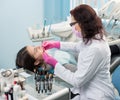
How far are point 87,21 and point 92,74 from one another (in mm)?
353

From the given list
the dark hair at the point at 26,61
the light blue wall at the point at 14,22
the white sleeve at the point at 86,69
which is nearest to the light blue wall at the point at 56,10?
the light blue wall at the point at 14,22

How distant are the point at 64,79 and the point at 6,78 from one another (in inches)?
15.4

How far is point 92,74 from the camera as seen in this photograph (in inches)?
53.7

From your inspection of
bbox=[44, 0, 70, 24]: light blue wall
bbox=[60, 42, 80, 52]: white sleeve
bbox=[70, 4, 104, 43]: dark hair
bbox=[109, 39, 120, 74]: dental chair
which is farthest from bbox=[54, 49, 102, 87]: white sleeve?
bbox=[44, 0, 70, 24]: light blue wall

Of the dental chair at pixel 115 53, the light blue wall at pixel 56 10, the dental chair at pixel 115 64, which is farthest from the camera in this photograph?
the light blue wall at pixel 56 10

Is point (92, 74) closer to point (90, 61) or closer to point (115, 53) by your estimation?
point (90, 61)

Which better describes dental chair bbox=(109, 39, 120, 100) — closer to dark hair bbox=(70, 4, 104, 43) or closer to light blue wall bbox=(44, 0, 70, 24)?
dark hair bbox=(70, 4, 104, 43)

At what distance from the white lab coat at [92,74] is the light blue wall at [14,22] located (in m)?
1.66

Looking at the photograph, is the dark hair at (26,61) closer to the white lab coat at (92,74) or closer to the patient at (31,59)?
the patient at (31,59)

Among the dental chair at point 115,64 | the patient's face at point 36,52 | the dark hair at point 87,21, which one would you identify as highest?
the dark hair at point 87,21

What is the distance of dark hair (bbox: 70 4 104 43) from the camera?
136cm

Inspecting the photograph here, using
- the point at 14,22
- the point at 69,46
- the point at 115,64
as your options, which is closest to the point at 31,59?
the point at 69,46

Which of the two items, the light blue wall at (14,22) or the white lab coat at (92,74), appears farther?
the light blue wall at (14,22)

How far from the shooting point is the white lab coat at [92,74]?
4.36ft
